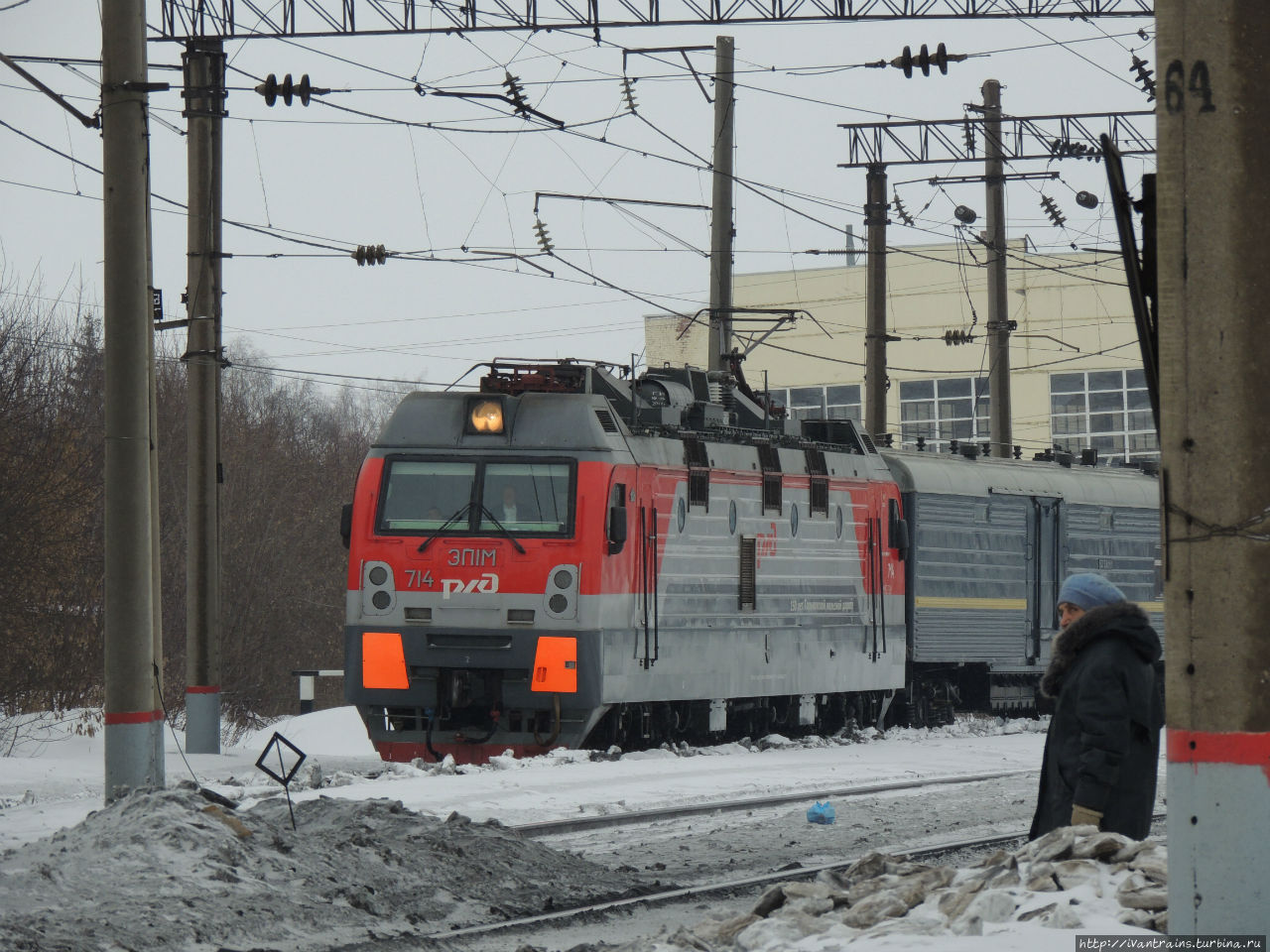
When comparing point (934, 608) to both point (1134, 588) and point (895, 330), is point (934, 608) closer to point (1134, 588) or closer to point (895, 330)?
point (1134, 588)

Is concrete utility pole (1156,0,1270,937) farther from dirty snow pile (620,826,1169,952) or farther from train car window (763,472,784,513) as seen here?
train car window (763,472,784,513)

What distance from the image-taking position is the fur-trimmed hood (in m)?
7.24

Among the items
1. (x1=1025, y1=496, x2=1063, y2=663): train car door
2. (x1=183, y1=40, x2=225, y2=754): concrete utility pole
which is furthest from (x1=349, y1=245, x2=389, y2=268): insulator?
(x1=1025, y1=496, x2=1063, y2=663): train car door

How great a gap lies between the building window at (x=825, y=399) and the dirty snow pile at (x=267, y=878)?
5671 cm

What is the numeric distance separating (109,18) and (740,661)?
9.74m

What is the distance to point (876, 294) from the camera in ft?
99.3

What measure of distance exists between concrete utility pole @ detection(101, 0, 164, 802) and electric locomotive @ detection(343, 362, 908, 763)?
15.7 ft

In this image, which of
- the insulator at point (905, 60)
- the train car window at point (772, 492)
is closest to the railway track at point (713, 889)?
the train car window at point (772, 492)

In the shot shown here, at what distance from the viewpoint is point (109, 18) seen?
42.8 ft

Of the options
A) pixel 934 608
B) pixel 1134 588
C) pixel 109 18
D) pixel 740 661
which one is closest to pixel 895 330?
pixel 1134 588

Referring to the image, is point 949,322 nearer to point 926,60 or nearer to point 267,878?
point 926,60

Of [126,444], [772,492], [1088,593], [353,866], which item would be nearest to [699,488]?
[772,492]

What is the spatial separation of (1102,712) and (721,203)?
19.8 metres

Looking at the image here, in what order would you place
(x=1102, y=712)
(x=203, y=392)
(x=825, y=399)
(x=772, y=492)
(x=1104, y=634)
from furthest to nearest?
(x=825, y=399) < (x=772, y=492) < (x=203, y=392) < (x=1104, y=634) < (x=1102, y=712)
